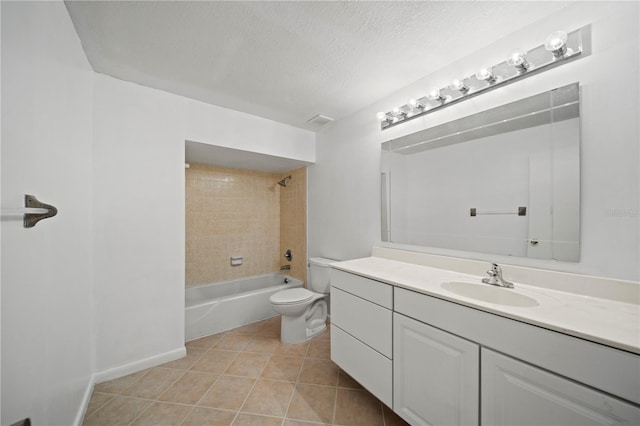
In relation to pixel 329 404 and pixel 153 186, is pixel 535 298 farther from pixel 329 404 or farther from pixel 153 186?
pixel 153 186

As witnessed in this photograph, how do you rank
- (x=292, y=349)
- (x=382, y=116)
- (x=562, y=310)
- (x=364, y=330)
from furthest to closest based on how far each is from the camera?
(x=292, y=349)
(x=382, y=116)
(x=364, y=330)
(x=562, y=310)

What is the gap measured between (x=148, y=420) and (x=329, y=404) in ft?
3.57

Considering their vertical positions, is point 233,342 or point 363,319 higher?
point 363,319

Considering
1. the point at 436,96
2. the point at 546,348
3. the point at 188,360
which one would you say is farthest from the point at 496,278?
the point at 188,360

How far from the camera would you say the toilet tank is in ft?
8.11

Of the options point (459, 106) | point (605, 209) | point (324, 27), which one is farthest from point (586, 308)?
point (324, 27)

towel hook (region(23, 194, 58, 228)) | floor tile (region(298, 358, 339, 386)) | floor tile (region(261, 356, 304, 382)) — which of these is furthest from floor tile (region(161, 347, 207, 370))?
towel hook (region(23, 194, 58, 228))

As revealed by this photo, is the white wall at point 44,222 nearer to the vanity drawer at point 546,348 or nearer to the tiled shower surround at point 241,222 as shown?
the tiled shower surround at point 241,222

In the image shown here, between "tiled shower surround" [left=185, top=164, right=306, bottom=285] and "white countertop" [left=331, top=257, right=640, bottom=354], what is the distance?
1933mm

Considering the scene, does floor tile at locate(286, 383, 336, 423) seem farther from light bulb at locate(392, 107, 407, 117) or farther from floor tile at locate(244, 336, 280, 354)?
light bulb at locate(392, 107, 407, 117)

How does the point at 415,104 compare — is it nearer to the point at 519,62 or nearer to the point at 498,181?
the point at 519,62

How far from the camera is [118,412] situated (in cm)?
143

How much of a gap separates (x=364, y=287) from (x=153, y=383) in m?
1.69

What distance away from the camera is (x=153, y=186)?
1.90 m
